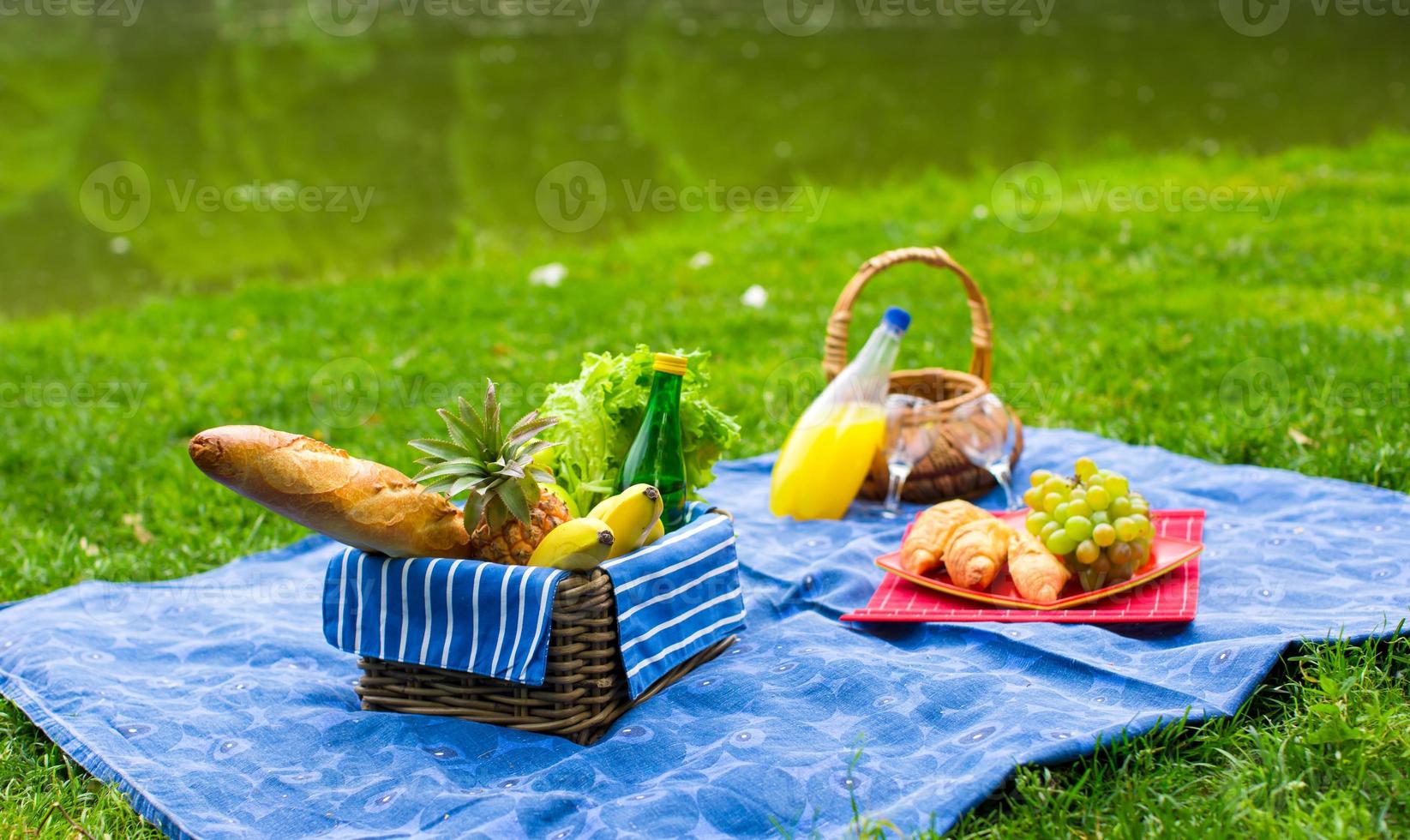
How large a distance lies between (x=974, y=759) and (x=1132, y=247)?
5420 millimetres

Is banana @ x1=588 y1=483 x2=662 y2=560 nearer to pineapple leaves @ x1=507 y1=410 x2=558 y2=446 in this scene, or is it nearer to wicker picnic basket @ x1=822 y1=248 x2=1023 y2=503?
pineapple leaves @ x1=507 y1=410 x2=558 y2=446

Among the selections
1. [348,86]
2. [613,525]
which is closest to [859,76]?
[348,86]

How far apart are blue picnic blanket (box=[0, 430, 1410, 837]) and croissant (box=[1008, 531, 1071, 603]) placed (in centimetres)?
12

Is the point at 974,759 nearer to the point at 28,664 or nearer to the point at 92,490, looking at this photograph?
the point at 28,664

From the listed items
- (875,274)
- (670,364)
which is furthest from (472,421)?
(875,274)

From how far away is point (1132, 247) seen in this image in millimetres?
7051

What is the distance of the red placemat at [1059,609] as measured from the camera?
109 inches

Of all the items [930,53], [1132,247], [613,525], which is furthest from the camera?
[930,53]

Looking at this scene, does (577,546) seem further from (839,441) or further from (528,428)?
(839,441)

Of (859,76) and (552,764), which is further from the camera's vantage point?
(859,76)

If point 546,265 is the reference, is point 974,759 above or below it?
below

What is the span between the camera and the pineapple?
7.92 ft

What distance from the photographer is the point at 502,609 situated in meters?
2.37

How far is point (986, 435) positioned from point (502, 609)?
5.79 feet
